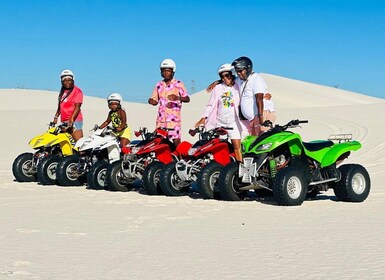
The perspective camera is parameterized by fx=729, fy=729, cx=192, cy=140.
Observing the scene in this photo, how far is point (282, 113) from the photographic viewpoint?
34344 mm

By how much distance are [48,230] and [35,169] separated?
20.8 feet

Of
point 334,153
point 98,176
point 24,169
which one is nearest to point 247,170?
point 334,153

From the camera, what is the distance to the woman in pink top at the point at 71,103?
13422mm

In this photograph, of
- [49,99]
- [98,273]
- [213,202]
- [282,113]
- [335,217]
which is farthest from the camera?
[49,99]

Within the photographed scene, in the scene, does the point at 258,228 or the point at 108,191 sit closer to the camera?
the point at 258,228

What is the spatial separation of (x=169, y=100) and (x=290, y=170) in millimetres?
3059

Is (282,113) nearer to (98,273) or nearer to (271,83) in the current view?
(98,273)

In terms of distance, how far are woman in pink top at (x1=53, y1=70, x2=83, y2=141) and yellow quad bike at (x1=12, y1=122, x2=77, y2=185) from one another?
0.50 feet

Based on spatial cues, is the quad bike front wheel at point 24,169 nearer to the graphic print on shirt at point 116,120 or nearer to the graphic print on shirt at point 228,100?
the graphic print on shirt at point 116,120

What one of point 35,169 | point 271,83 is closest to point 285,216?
point 35,169

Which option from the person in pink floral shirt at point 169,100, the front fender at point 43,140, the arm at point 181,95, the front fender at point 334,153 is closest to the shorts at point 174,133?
the person in pink floral shirt at point 169,100

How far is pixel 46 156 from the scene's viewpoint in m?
13.4

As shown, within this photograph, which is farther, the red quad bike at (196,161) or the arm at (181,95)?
the arm at (181,95)

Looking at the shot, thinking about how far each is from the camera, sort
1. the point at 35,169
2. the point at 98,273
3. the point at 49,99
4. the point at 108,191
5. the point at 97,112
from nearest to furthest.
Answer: the point at 98,273 → the point at 108,191 → the point at 35,169 → the point at 97,112 → the point at 49,99
